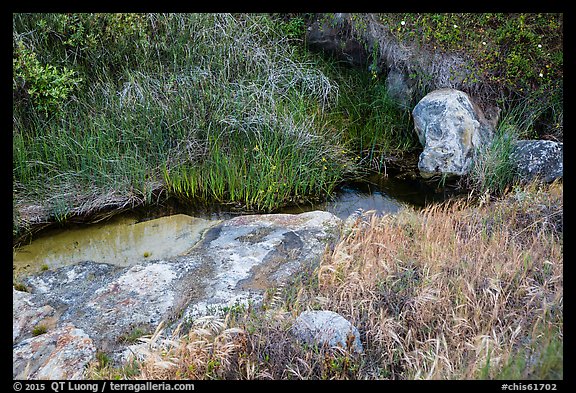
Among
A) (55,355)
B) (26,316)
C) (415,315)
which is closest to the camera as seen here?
(55,355)

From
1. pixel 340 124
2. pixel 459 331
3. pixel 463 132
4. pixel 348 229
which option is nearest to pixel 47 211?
pixel 348 229

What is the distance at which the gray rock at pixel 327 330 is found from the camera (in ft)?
11.7

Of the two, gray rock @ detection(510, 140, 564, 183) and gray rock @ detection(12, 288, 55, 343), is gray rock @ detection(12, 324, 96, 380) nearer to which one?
gray rock @ detection(12, 288, 55, 343)

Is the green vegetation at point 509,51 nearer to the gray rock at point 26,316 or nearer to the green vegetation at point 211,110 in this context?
the green vegetation at point 211,110

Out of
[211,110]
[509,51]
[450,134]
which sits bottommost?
[450,134]

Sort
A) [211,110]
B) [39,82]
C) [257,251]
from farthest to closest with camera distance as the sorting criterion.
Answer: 1. [211,110]
2. [39,82]
3. [257,251]

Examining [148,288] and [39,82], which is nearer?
[148,288]

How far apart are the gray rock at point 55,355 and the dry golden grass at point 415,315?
0.56 metres

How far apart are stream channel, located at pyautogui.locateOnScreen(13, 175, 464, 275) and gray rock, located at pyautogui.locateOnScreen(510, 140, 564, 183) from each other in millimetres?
1010

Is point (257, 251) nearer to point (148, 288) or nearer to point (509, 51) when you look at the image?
point (148, 288)

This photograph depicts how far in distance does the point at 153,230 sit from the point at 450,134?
4.19m

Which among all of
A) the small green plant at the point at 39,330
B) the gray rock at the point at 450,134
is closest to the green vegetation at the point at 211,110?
the gray rock at the point at 450,134

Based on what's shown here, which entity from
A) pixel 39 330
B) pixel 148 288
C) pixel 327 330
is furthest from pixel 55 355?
pixel 327 330

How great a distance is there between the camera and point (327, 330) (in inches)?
141
